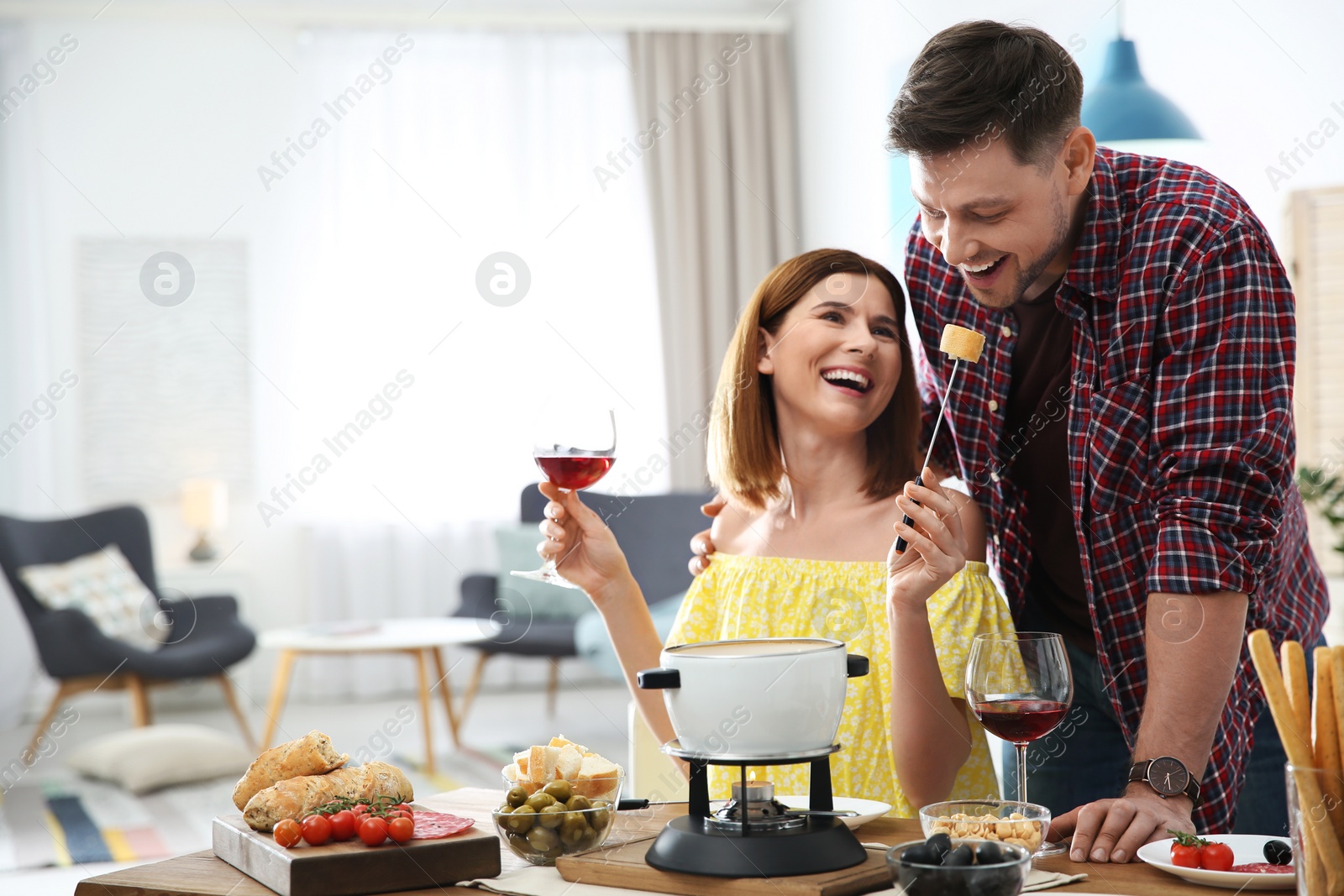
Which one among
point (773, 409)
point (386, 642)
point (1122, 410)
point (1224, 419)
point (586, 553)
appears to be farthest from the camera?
point (386, 642)

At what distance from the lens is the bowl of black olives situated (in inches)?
36.4

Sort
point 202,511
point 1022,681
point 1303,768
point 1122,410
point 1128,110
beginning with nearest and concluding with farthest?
1. point 1303,768
2. point 1022,681
3. point 1122,410
4. point 1128,110
5. point 202,511

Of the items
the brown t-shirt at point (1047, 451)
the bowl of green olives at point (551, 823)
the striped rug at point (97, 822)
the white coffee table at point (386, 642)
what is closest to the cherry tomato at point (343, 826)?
the bowl of green olives at point (551, 823)

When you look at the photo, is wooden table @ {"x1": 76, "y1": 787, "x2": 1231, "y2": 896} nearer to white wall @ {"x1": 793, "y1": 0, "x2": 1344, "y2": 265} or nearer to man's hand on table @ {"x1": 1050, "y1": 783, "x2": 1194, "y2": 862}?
man's hand on table @ {"x1": 1050, "y1": 783, "x2": 1194, "y2": 862}

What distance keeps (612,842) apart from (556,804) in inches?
3.0

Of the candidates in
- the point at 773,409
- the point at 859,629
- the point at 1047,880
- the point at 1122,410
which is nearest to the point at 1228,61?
the point at 773,409

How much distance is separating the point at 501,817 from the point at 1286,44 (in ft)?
11.0

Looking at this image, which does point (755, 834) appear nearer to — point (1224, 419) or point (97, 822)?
point (1224, 419)

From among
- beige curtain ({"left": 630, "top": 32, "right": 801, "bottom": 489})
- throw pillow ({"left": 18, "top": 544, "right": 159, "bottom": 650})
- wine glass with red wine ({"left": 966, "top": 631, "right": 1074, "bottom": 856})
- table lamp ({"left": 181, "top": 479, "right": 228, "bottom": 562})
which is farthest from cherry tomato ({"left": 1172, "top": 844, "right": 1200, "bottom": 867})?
table lamp ({"left": 181, "top": 479, "right": 228, "bottom": 562})

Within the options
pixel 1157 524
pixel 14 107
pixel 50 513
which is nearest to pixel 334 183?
pixel 14 107

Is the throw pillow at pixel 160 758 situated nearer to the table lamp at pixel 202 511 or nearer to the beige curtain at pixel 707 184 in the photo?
the table lamp at pixel 202 511

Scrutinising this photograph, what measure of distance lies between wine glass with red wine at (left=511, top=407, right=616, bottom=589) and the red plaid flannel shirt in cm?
55

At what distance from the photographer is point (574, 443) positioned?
157 cm

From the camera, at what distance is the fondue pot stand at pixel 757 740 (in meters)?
1.06
